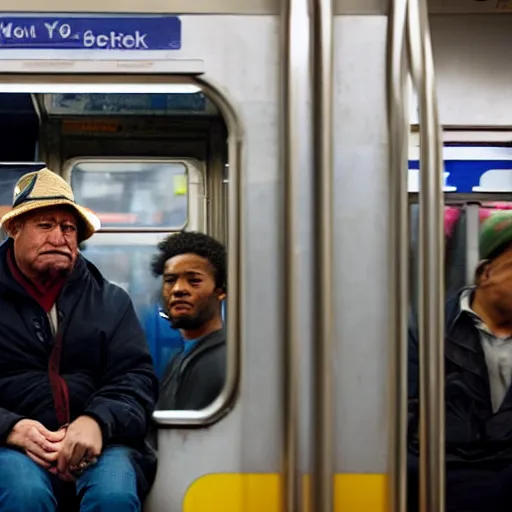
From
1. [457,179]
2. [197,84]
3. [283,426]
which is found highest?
[197,84]

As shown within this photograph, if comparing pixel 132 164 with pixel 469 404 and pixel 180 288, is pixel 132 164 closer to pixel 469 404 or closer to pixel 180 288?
pixel 180 288

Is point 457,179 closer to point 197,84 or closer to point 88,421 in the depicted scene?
point 197,84

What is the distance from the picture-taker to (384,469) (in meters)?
2.26

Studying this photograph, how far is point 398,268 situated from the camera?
2256mm

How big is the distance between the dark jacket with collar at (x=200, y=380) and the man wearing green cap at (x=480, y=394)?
24.9 inches

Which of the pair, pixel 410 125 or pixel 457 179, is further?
pixel 457 179

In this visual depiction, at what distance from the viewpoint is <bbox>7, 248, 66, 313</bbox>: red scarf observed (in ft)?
7.48

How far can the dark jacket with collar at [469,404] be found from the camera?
235 centimetres

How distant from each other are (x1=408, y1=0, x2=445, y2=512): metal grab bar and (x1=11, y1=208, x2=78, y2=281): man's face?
3.10 ft

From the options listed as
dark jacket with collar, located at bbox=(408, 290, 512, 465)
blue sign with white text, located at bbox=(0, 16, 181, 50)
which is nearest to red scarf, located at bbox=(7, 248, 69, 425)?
blue sign with white text, located at bbox=(0, 16, 181, 50)

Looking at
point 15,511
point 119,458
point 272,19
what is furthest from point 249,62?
point 15,511

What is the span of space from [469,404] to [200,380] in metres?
0.75

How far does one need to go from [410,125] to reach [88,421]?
118 cm

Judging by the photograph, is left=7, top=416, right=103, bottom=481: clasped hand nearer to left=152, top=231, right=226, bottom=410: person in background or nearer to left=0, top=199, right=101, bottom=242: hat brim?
left=152, top=231, right=226, bottom=410: person in background
